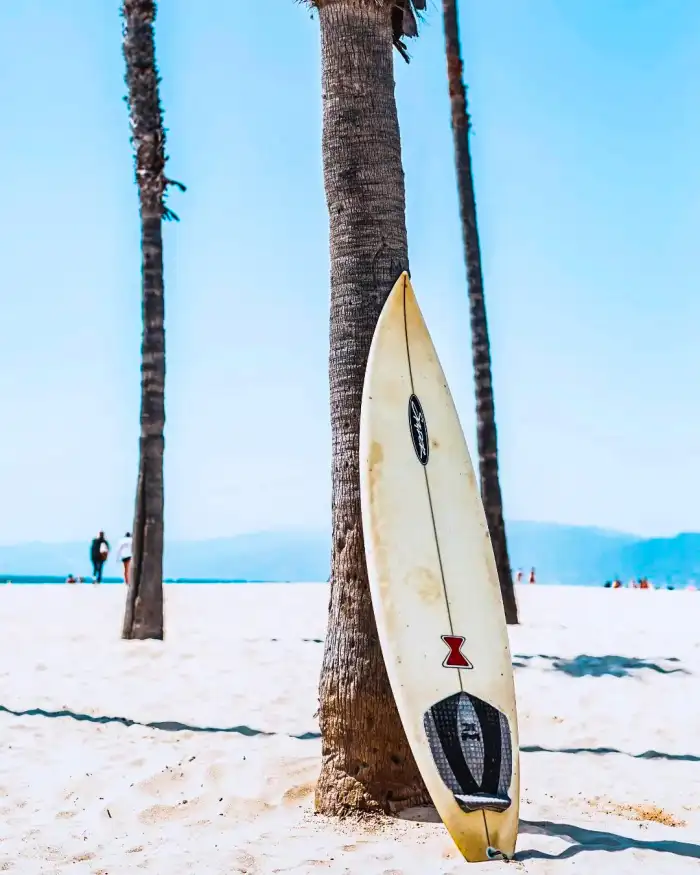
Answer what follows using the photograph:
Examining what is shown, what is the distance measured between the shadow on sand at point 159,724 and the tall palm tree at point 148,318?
2.92 m

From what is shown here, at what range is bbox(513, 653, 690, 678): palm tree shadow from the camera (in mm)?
7848

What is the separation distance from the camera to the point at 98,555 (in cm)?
1814

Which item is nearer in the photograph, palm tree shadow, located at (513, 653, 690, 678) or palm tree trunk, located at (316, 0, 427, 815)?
palm tree trunk, located at (316, 0, 427, 815)

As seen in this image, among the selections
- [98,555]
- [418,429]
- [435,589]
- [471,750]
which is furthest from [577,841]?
[98,555]

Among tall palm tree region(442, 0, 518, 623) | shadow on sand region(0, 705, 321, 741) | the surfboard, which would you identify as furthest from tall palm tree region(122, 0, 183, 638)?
the surfboard

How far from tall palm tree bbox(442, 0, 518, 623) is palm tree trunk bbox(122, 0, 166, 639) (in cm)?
391

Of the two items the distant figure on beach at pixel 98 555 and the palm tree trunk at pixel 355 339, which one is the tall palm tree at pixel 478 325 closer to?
the palm tree trunk at pixel 355 339

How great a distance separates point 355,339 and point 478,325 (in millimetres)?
7160

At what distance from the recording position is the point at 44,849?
12.2 ft

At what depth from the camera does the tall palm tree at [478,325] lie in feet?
35.1

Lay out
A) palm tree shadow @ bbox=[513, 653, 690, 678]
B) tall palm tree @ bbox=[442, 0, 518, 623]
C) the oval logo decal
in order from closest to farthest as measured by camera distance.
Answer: the oval logo decal → palm tree shadow @ bbox=[513, 653, 690, 678] → tall palm tree @ bbox=[442, 0, 518, 623]

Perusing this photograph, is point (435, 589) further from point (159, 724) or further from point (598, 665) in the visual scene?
point (598, 665)

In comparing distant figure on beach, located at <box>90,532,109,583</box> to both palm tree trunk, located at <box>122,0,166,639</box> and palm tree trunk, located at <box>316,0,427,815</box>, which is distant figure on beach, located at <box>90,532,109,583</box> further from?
palm tree trunk, located at <box>316,0,427,815</box>

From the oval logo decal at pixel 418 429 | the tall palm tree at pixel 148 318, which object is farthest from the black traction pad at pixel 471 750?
the tall palm tree at pixel 148 318
